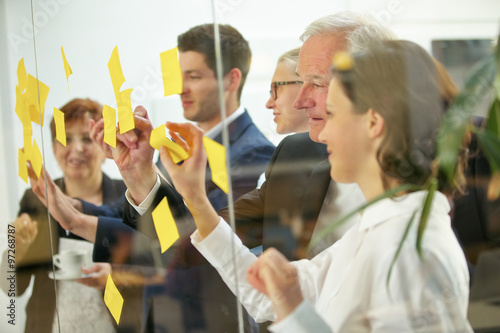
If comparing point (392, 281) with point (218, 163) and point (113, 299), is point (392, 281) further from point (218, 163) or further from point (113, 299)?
point (113, 299)

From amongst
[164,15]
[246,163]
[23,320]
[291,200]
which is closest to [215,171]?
[246,163]

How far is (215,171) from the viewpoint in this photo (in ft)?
4.34

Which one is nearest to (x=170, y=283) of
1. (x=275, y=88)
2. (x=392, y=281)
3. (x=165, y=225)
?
(x=165, y=225)

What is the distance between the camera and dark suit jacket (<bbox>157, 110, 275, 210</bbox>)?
125 cm

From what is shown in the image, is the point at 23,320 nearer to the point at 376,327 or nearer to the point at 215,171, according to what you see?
the point at 215,171

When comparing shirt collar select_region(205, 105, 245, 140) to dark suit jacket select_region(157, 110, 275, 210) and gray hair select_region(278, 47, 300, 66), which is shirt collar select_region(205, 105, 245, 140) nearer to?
dark suit jacket select_region(157, 110, 275, 210)

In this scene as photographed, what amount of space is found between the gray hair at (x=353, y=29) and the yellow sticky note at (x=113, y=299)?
1058 mm

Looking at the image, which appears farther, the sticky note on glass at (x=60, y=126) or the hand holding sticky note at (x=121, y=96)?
the sticky note on glass at (x=60, y=126)

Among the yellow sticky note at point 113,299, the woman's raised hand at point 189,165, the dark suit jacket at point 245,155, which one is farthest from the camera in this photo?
the yellow sticky note at point 113,299

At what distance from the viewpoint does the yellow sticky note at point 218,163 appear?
4.29 ft

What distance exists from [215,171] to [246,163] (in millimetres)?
81

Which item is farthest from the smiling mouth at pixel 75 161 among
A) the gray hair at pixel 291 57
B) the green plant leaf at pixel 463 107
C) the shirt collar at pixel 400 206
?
the green plant leaf at pixel 463 107

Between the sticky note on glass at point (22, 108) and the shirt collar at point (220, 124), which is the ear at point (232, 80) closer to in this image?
the shirt collar at point (220, 124)

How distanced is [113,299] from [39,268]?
0.53 m
